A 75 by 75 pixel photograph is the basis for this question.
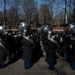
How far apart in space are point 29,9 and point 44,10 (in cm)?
1180

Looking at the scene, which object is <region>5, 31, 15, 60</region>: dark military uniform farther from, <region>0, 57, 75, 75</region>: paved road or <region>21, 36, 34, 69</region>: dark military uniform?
<region>21, 36, 34, 69</region>: dark military uniform

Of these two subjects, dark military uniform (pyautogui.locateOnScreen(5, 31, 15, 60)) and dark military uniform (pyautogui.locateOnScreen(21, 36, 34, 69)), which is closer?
dark military uniform (pyautogui.locateOnScreen(21, 36, 34, 69))

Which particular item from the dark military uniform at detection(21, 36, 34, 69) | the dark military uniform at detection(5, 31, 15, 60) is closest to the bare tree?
the dark military uniform at detection(5, 31, 15, 60)

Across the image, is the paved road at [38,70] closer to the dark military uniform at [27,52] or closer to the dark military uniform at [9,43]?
the dark military uniform at [27,52]

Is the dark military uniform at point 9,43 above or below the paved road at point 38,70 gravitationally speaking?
above

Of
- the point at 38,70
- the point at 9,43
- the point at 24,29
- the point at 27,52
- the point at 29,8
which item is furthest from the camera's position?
the point at 29,8

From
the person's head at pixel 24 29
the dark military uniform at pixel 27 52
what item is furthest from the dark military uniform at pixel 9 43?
the dark military uniform at pixel 27 52

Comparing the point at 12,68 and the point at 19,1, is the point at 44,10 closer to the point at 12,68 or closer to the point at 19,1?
the point at 19,1

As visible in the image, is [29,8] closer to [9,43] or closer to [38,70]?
[9,43]

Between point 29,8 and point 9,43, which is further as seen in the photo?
point 29,8

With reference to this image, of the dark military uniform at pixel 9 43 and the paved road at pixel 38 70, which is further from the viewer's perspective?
the dark military uniform at pixel 9 43

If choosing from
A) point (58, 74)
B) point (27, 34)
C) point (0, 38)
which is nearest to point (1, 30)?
point (0, 38)

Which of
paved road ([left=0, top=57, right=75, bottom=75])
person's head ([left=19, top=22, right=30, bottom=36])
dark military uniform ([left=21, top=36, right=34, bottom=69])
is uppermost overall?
person's head ([left=19, top=22, right=30, bottom=36])

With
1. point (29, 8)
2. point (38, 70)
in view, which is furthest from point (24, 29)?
point (29, 8)
